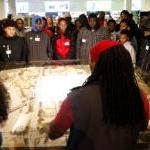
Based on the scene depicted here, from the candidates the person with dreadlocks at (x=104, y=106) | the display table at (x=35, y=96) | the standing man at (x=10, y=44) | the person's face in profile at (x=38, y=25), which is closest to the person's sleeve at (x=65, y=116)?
the person with dreadlocks at (x=104, y=106)

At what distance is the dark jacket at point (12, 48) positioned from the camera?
4.85 meters

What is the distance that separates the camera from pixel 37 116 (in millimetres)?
2691

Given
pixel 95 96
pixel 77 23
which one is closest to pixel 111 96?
pixel 95 96

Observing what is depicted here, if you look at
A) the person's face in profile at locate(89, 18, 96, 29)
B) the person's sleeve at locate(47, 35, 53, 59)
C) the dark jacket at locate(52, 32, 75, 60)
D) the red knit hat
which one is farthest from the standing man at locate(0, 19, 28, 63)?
the red knit hat

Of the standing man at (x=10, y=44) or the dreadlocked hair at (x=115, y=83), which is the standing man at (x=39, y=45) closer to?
the standing man at (x=10, y=44)

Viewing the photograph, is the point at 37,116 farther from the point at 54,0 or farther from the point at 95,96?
the point at 54,0

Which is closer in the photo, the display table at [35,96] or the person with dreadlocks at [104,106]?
the person with dreadlocks at [104,106]

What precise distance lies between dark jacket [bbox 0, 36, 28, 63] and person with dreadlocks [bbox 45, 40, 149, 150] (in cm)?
333

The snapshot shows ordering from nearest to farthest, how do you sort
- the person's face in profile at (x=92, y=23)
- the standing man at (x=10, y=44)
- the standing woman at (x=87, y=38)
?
the standing man at (x=10, y=44)
the standing woman at (x=87, y=38)
the person's face in profile at (x=92, y=23)

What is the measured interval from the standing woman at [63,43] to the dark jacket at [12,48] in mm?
590

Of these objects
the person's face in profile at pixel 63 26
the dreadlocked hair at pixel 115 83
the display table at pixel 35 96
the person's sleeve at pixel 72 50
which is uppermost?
the person's face in profile at pixel 63 26

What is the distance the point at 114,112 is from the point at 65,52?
3.76 m

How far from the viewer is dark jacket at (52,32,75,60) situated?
5.32 metres

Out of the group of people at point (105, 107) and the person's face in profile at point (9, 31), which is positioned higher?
the person's face in profile at point (9, 31)
